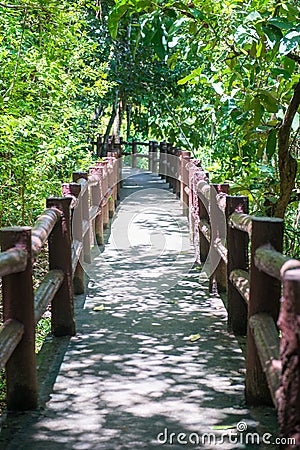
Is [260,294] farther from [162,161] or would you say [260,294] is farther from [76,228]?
[162,161]

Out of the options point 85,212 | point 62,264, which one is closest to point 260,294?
point 62,264

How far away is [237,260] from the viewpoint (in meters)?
4.55

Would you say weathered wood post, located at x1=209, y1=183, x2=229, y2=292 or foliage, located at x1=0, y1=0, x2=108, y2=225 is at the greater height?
A: foliage, located at x1=0, y1=0, x2=108, y2=225

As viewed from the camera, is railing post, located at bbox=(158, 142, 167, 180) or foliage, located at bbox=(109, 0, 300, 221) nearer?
foliage, located at bbox=(109, 0, 300, 221)

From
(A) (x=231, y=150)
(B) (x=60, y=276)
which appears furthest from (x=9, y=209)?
(B) (x=60, y=276)

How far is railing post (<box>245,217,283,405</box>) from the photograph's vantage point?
322cm

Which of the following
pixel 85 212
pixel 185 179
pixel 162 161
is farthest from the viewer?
pixel 162 161

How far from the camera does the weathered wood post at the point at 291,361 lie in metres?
2.05

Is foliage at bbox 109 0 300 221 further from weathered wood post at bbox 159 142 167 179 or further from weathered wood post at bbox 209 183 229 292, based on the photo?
weathered wood post at bbox 159 142 167 179

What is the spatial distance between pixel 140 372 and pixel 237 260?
1.09 meters

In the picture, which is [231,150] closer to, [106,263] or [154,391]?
[106,263]

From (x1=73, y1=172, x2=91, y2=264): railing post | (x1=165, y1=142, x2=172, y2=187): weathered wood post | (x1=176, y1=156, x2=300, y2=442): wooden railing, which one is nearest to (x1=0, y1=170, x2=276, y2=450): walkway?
(x1=176, y1=156, x2=300, y2=442): wooden railing

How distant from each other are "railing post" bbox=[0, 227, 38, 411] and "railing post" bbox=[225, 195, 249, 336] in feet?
5.46

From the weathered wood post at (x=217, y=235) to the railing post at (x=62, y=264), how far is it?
4.79 ft
